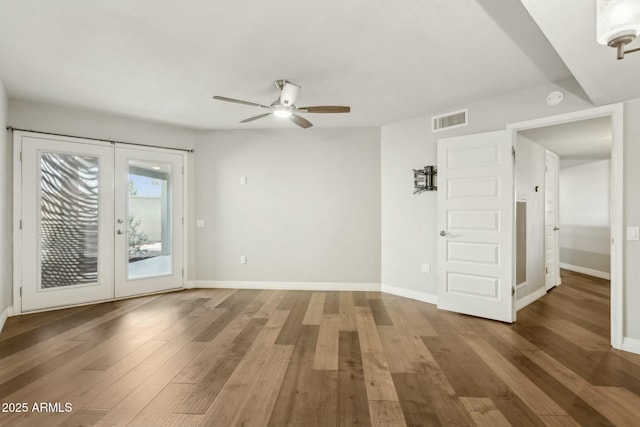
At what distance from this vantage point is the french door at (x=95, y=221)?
3752mm

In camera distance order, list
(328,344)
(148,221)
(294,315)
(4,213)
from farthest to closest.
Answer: (148,221), (294,315), (4,213), (328,344)

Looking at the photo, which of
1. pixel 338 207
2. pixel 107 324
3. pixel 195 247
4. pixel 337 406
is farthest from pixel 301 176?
pixel 337 406

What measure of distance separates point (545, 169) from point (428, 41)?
11.5ft

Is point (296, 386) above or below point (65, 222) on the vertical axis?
below

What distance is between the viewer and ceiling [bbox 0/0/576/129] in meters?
2.06

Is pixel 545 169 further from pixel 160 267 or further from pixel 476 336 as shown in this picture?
pixel 160 267

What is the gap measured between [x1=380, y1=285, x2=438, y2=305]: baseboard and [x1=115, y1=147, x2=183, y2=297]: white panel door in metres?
3.40

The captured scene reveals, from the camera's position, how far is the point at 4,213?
11.5 ft

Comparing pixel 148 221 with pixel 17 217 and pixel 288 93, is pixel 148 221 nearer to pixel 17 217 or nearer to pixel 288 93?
pixel 17 217

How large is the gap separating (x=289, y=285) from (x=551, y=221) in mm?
4488

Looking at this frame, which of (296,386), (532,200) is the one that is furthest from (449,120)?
(296,386)

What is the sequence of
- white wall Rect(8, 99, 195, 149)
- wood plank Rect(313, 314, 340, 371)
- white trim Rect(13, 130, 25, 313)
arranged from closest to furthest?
wood plank Rect(313, 314, 340, 371), white trim Rect(13, 130, 25, 313), white wall Rect(8, 99, 195, 149)

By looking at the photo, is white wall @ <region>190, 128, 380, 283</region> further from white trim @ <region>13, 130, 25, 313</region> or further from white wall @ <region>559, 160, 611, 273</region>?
white wall @ <region>559, 160, 611, 273</region>

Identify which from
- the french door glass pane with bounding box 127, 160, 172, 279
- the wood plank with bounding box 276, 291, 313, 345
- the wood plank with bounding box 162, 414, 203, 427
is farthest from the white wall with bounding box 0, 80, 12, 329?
the wood plank with bounding box 276, 291, 313, 345
